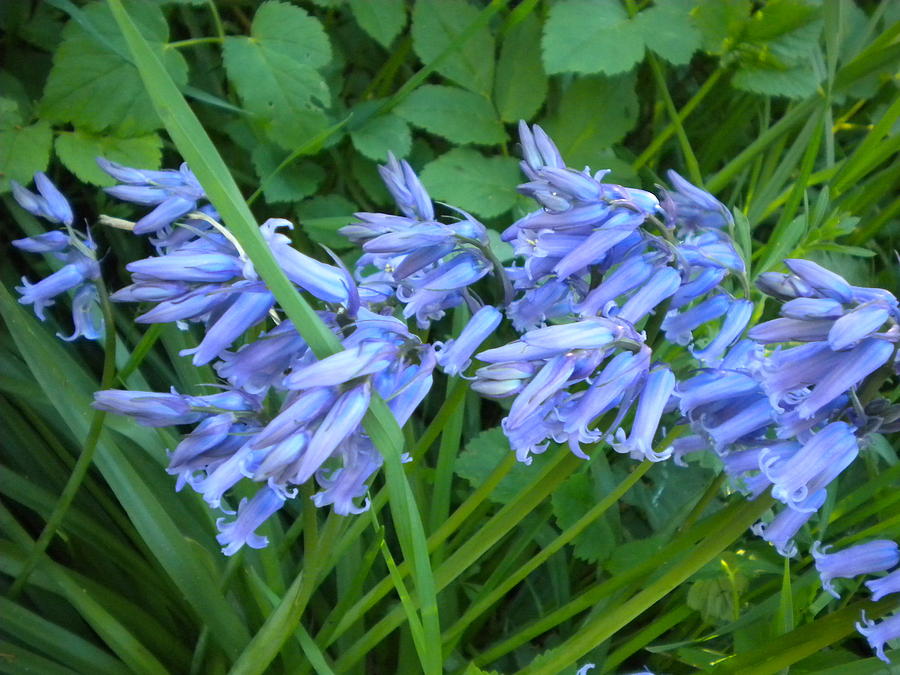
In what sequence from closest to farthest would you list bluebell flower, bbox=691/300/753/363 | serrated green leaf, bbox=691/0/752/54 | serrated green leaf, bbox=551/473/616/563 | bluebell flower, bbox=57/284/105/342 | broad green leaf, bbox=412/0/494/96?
1. bluebell flower, bbox=691/300/753/363
2. bluebell flower, bbox=57/284/105/342
3. serrated green leaf, bbox=551/473/616/563
4. broad green leaf, bbox=412/0/494/96
5. serrated green leaf, bbox=691/0/752/54

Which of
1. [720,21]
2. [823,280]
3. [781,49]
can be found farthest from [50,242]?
[781,49]

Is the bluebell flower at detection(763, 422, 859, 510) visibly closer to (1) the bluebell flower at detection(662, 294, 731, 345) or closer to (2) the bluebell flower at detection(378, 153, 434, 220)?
(1) the bluebell flower at detection(662, 294, 731, 345)

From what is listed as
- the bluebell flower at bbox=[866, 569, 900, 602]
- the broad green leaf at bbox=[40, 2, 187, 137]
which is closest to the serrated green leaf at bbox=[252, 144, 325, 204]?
the broad green leaf at bbox=[40, 2, 187, 137]

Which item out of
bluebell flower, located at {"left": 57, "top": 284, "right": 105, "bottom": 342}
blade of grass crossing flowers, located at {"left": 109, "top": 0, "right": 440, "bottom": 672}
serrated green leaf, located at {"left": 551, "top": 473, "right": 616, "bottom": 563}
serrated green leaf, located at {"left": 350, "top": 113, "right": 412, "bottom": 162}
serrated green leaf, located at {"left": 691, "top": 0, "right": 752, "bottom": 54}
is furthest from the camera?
serrated green leaf, located at {"left": 691, "top": 0, "right": 752, "bottom": 54}

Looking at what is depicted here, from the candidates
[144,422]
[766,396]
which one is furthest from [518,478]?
[144,422]

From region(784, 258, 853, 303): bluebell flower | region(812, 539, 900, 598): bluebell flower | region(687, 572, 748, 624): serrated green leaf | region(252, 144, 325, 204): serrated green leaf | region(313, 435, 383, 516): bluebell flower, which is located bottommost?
region(687, 572, 748, 624): serrated green leaf

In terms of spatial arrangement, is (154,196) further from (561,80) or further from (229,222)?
(561,80)
